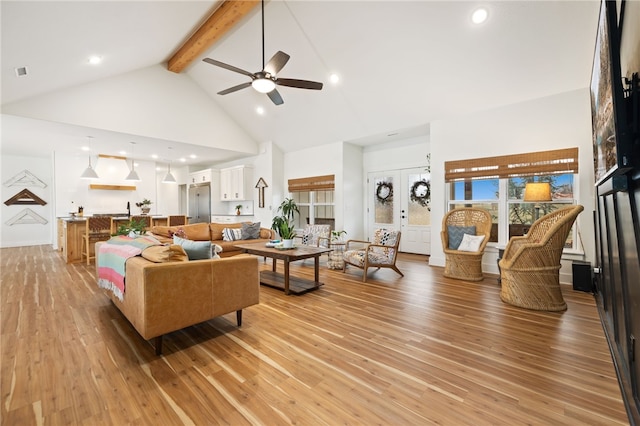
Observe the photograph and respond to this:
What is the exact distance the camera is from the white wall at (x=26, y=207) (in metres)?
7.82

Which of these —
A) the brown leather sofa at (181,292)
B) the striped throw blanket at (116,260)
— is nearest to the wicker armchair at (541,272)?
the brown leather sofa at (181,292)

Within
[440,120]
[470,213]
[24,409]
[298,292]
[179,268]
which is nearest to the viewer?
[24,409]

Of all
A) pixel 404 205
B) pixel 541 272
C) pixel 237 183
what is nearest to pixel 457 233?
pixel 541 272

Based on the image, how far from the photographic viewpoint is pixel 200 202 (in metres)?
9.53

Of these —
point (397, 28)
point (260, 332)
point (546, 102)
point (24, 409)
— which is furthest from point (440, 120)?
point (24, 409)

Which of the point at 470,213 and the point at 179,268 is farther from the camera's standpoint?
the point at 470,213

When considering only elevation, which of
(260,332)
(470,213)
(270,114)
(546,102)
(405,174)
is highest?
(270,114)

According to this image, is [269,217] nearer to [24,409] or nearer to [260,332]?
[260,332]

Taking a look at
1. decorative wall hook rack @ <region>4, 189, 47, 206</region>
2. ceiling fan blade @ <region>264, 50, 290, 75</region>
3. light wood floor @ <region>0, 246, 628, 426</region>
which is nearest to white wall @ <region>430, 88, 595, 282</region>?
light wood floor @ <region>0, 246, 628, 426</region>

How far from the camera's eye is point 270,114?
664cm

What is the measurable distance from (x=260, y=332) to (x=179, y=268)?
968mm

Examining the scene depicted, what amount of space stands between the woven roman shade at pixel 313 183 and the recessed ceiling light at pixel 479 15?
4.14 m

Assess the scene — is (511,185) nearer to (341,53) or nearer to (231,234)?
(341,53)

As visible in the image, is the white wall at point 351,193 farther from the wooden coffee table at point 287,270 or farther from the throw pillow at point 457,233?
the wooden coffee table at point 287,270
